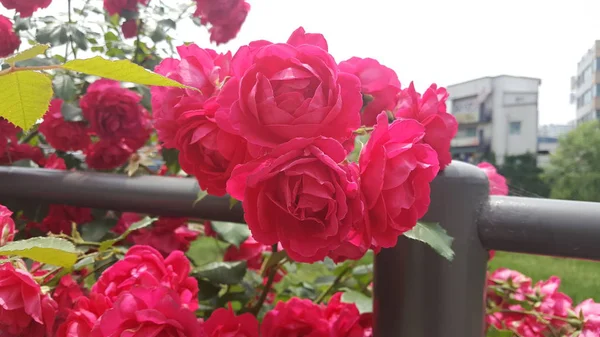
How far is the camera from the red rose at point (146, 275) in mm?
359

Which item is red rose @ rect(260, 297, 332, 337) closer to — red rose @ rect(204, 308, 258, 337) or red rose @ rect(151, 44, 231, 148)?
red rose @ rect(204, 308, 258, 337)

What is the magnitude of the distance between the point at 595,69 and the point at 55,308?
1.70m

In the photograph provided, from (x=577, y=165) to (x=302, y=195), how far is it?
1.56m

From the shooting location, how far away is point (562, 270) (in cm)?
69

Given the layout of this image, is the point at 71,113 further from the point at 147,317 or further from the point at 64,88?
the point at 147,317

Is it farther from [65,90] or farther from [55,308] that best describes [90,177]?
[65,90]

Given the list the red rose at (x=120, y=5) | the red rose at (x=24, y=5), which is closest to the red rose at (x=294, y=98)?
the red rose at (x=24, y=5)

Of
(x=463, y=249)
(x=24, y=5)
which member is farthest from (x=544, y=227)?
(x=24, y=5)

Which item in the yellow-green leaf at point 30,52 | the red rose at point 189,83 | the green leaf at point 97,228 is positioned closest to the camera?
the yellow-green leaf at point 30,52

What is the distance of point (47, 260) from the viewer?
0.96 feet

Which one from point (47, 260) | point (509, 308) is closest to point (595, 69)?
point (509, 308)

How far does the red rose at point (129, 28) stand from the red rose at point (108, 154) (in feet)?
1.08

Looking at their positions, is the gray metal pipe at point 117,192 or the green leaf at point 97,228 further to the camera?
the green leaf at point 97,228

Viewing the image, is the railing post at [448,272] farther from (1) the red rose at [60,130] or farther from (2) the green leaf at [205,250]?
(1) the red rose at [60,130]
